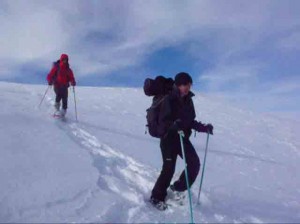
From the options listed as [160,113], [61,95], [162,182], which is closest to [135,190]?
[162,182]

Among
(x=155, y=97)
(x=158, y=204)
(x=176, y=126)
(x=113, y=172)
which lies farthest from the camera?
(x=113, y=172)

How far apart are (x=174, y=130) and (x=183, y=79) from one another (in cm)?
73

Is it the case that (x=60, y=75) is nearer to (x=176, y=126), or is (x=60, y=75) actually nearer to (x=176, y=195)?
(x=176, y=195)

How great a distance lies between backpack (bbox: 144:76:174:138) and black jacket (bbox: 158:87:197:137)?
2.8 inches

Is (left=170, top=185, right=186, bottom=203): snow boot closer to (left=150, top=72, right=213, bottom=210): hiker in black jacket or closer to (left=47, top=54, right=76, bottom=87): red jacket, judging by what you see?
(left=150, top=72, right=213, bottom=210): hiker in black jacket

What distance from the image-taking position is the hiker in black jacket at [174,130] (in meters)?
5.52

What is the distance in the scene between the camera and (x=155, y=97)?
19.1 feet

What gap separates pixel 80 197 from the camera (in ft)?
17.9

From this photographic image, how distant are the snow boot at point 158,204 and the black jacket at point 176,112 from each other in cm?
95

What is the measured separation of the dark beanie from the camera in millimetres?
5652

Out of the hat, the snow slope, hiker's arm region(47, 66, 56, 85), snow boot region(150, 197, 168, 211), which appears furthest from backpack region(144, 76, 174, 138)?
hiker's arm region(47, 66, 56, 85)

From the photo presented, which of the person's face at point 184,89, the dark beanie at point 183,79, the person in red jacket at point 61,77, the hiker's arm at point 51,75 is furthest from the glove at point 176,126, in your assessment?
the hiker's arm at point 51,75

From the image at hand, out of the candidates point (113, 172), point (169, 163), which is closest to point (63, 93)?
point (113, 172)

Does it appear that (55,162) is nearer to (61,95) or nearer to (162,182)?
(162,182)
